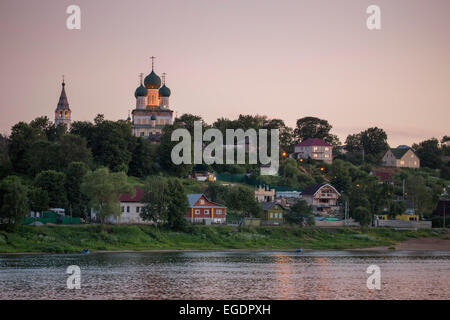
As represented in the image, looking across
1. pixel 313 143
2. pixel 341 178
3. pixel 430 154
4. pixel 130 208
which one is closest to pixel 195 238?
pixel 130 208

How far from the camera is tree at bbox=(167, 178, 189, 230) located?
95188 millimetres

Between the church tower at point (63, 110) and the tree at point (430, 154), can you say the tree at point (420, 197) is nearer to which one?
the tree at point (430, 154)

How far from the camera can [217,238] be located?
316ft

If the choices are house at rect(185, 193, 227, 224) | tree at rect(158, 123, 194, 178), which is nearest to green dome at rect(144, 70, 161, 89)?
tree at rect(158, 123, 194, 178)

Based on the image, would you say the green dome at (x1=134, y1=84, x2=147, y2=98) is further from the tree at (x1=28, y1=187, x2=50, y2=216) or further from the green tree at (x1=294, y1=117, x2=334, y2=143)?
the tree at (x1=28, y1=187, x2=50, y2=216)

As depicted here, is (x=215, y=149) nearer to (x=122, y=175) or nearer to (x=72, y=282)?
(x=122, y=175)

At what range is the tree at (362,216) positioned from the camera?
109 meters

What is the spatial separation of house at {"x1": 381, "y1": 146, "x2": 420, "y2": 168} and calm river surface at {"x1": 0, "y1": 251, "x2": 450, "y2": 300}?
91191mm

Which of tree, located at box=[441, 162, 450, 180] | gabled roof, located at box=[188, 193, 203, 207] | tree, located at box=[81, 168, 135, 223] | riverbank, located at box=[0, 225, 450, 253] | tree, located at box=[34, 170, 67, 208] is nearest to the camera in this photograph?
riverbank, located at box=[0, 225, 450, 253]

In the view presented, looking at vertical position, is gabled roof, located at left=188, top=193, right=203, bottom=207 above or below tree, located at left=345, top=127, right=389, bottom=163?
below

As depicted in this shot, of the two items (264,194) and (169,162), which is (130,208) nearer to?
(169,162)
